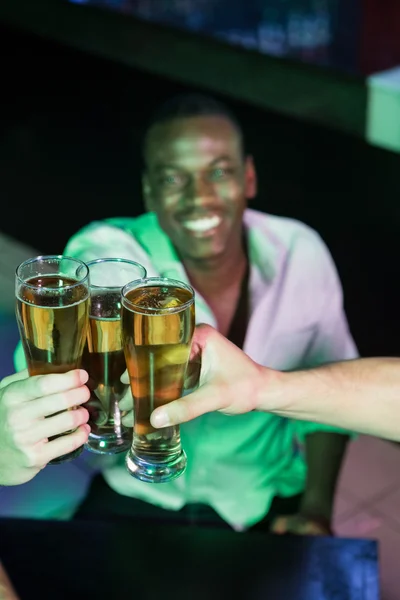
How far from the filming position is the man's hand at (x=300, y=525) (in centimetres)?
212

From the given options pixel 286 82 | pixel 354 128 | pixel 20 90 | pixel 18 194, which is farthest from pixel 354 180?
pixel 20 90

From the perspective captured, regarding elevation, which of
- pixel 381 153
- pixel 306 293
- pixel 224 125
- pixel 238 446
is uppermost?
pixel 224 125

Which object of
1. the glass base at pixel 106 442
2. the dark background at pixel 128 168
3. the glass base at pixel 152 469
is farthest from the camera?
the dark background at pixel 128 168

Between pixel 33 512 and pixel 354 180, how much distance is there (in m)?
1.60

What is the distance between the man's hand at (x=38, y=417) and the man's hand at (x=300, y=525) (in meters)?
1.25

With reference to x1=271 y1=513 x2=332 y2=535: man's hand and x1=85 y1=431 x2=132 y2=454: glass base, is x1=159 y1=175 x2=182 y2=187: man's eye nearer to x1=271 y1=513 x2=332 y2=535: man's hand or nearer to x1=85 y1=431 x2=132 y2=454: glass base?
x1=271 y1=513 x2=332 y2=535: man's hand

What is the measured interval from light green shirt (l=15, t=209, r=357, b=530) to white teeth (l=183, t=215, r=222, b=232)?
8 cm

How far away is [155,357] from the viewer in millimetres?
967

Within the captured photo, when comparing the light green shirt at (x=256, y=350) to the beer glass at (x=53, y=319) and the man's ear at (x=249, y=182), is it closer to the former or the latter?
the man's ear at (x=249, y=182)

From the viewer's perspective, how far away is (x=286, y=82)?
356 centimetres

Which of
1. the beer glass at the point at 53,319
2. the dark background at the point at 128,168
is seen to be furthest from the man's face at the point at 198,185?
the beer glass at the point at 53,319

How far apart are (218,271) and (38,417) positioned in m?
1.57

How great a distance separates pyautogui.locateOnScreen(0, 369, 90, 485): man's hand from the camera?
3.09 ft

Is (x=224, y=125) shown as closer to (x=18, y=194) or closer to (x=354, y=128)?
(x=354, y=128)
